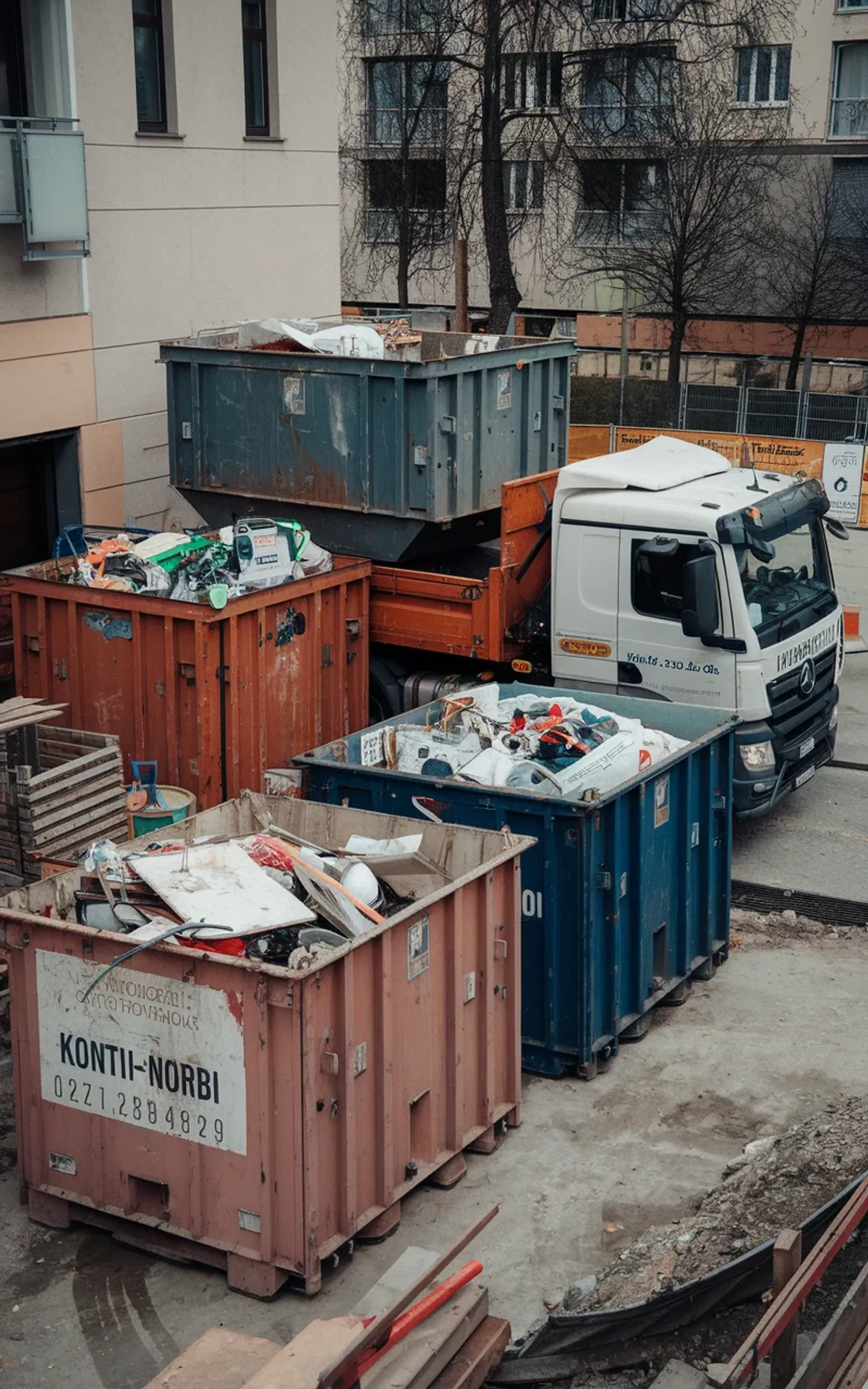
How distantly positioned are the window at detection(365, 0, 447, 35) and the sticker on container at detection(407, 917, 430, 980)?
78.4 feet

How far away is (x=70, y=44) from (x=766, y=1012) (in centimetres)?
954

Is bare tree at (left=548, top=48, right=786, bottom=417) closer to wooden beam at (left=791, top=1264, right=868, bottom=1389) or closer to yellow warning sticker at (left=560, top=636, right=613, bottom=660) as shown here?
yellow warning sticker at (left=560, top=636, right=613, bottom=660)

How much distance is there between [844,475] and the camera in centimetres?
2184

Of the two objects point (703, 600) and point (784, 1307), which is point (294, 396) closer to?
point (703, 600)

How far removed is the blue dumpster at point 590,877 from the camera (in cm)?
845

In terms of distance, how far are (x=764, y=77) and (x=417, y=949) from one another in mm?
40447

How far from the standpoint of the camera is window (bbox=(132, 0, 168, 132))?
1410 centimetres

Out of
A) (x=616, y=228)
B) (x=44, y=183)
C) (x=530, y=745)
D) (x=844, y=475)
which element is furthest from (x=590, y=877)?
(x=616, y=228)

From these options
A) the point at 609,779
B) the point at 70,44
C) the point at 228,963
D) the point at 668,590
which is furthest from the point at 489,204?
the point at 228,963

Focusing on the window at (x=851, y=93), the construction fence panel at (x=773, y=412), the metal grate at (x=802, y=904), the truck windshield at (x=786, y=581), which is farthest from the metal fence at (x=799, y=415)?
the metal grate at (x=802, y=904)

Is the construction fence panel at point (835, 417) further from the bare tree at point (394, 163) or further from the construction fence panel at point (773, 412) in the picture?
the bare tree at point (394, 163)

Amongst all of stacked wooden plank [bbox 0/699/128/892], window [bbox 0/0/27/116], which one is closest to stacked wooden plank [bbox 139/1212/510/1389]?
stacked wooden plank [bbox 0/699/128/892]

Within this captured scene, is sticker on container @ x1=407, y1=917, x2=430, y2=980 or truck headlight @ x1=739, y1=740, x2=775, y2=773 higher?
sticker on container @ x1=407, y1=917, x2=430, y2=980

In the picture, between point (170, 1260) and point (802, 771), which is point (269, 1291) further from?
point (802, 771)
